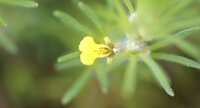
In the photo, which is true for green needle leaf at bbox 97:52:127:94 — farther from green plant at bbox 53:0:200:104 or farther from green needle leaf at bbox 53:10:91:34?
green needle leaf at bbox 53:10:91:34

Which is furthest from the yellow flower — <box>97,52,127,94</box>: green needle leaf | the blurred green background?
the blurred green background

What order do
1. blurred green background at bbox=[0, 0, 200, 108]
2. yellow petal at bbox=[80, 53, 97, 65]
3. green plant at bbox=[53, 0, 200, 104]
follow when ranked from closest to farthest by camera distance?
yellow petal at bbox=[80, 53, 97, 65], green plant at bbox=[53, 0, 200, 104], blurred green background at bbox=[0, 0, 200, 108]

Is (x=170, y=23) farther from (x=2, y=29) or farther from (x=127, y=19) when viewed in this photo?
(x=2, y=29)

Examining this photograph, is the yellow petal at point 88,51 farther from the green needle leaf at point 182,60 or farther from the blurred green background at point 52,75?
the blurred green background at point 52,75

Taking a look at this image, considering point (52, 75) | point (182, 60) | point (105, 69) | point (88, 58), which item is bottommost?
point (182, 60)

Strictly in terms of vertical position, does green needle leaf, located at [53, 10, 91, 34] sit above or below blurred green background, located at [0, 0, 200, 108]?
below

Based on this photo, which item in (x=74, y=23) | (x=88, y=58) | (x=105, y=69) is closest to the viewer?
(x=88, y=58)

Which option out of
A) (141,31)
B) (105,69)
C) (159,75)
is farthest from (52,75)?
(159,75)

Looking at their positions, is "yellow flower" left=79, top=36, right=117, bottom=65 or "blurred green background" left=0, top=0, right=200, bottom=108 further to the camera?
"blurred green background" left=0, top=0, right=200, bottom=108

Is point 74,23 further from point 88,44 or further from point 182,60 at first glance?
point 182,60
